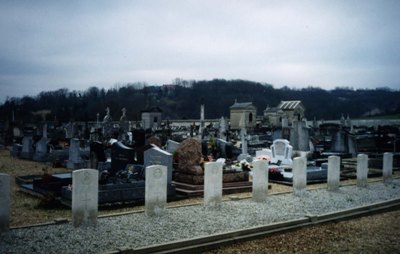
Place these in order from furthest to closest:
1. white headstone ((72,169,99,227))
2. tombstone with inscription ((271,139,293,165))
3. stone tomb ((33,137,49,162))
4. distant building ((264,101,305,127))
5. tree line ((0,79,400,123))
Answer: tree line ((0,79,400,123)) → distant building ((264,101,305,127)) → stone tomb ((33,137,49,162)) → tombstone with inscription ((271,139,293,165)) → white headstone ((72,169,99,227))

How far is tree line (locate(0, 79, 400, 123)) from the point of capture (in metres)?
86.8

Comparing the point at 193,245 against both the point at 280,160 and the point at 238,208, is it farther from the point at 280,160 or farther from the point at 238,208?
the point at 280,160

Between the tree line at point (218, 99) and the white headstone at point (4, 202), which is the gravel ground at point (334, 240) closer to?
the white headstone at point (4, 202)

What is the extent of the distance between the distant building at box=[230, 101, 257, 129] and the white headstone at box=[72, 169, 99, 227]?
172ft

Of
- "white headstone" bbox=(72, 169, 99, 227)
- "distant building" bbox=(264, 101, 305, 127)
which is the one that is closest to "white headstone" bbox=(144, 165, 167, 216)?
"white headstone" bbox=(72, 169, 99, 227)

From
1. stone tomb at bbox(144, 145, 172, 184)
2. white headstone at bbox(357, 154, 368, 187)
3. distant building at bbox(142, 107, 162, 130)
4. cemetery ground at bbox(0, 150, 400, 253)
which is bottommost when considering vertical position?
cemetery ground at bbox(0, 150, 400, 253)

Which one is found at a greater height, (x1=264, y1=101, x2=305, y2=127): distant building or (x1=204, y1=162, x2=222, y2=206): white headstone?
(x1=264, y1=101, x2=305, y2=127): distant building

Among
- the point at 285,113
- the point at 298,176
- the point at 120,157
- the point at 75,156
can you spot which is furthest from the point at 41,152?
the point at 285,113

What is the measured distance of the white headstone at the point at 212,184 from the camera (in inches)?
356

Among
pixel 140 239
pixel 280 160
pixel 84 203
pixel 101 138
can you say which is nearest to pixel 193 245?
pixel 140 239

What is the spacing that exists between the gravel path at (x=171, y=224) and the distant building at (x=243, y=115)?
4888 centimetres

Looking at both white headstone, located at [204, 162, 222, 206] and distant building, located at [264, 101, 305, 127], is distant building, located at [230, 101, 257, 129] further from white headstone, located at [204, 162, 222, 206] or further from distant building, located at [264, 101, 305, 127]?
white headstone, located at [204, 162, 222, 206]

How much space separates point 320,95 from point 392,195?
311ft

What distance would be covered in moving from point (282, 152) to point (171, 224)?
1042cm
